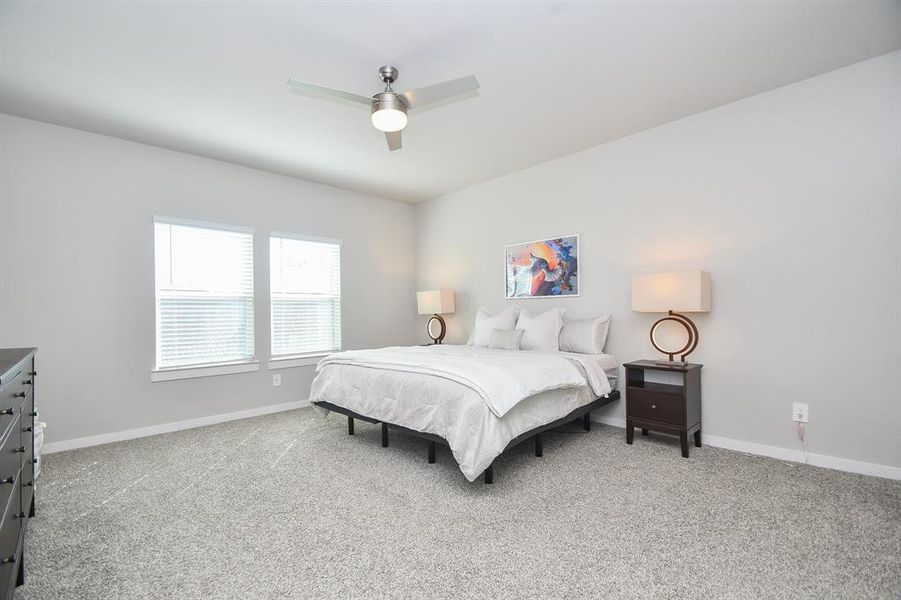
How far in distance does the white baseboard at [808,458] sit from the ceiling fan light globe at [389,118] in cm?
333

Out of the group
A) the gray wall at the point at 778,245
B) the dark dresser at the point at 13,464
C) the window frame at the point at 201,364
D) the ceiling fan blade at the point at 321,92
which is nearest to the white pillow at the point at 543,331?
the gray wall at the point at 778,245

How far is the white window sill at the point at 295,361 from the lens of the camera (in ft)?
15.3

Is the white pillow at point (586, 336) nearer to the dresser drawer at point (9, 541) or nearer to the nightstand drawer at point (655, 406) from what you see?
the nightstand drawer at point (655, 406)

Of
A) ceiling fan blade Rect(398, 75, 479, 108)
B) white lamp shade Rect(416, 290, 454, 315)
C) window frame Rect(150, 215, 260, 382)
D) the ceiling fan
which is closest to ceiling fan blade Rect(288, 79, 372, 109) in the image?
the ceiling fan

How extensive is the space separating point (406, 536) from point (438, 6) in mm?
2719

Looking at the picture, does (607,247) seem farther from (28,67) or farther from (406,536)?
(28,67)

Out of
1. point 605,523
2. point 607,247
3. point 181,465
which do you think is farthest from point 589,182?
point 181,465

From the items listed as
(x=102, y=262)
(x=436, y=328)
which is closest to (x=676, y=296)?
(x=436, y=328)

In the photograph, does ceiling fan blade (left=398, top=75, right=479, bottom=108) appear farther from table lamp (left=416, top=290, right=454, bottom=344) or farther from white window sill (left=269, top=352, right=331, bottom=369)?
white window sill (left=269, top=352, right=331, bottom=369)

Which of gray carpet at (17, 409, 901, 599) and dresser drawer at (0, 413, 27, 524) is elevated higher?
dresser drawer at (0, 413, 27, 524)

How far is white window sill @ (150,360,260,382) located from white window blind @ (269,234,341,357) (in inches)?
13.1

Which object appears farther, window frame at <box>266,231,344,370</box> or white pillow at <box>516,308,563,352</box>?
window frame at <box>266,231,344,370</box>

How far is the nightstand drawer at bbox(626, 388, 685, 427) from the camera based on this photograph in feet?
10.2

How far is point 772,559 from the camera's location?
180cm
